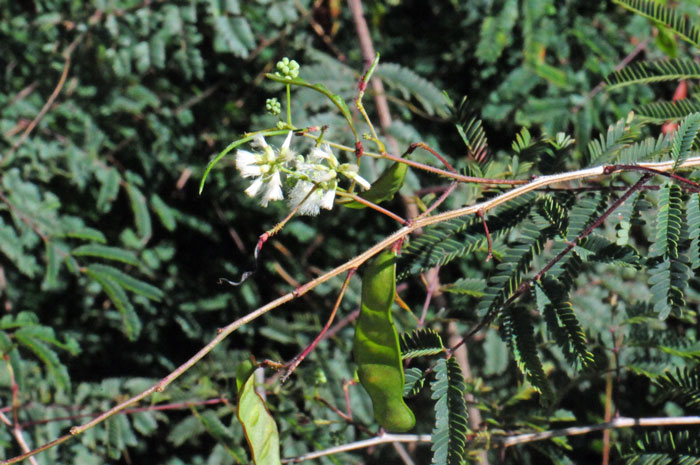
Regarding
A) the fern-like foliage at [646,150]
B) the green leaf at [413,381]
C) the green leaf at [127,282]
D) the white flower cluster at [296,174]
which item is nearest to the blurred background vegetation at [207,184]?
the green leaf at [127,282]

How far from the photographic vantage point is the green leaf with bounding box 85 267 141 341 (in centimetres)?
190

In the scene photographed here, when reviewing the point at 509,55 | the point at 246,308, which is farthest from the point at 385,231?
the point at 509,55

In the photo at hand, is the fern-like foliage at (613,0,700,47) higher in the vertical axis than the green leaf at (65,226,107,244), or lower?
higher

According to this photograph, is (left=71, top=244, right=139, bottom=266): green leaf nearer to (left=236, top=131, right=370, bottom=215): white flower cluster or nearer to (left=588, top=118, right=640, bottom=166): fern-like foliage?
(left=236, top=131, right=370, bottom=215): white flower cluster

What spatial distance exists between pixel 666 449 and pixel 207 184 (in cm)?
165

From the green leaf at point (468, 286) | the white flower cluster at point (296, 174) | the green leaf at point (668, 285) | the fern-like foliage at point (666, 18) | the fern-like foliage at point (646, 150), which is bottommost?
the green leaf at point (468, 286)

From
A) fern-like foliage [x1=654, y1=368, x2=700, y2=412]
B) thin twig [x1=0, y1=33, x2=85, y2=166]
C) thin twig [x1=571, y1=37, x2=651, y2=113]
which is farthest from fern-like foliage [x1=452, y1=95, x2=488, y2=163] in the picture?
thin twig [x1=0, y1=33, x2=85, y2=166]

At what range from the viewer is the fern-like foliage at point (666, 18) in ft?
4.50

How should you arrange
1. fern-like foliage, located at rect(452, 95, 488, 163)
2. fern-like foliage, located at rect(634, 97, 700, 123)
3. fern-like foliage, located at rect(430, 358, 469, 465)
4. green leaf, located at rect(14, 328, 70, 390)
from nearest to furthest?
fern-like foliage, located at rect(430, 358, 469, 465) → fern-like foliage, located at rect(452, 95, 488, 163) → fern-like foliage, located at rect(634, 97, 700, 123) → green leaf, located at rect(14, 328, 70, 390)

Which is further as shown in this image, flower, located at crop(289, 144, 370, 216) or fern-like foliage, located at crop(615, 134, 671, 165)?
fern-like foliage, located at crop(615, 134, 671, 165)

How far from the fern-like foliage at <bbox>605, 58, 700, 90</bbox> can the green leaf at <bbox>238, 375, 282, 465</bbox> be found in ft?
3.24

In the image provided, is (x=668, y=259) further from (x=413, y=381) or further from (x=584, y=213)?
(x=413, y=381)

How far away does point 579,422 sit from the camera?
2188mm

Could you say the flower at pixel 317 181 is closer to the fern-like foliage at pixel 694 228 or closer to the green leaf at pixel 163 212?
the fern-like foliage at pixel 694 228
